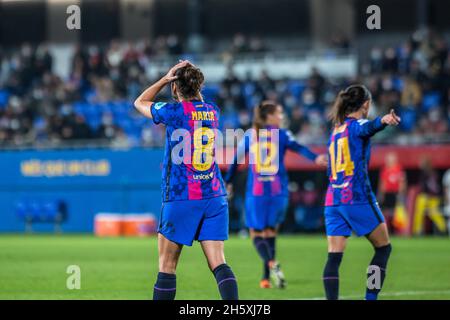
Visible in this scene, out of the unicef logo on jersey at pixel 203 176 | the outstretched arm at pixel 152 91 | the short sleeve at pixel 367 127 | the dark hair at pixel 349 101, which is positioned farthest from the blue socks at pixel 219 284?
the dark hair at pixel 349 101

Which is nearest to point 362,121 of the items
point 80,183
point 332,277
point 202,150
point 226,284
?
point 332,277

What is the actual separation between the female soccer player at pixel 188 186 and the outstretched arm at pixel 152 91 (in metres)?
0.01

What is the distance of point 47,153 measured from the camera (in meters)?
29.5

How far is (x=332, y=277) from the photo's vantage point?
990 centimetres

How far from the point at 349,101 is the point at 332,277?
1.78 metres

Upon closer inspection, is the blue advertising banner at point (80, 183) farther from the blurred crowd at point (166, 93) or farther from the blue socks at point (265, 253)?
the blue socks at point (265, 253)

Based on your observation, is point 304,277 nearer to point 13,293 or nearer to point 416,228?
point 13,293

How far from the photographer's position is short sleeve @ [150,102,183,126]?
8.34m

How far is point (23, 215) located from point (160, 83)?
2136 cm

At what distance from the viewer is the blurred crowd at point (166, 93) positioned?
27453mm

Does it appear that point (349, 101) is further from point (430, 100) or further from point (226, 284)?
point (430, 100)
